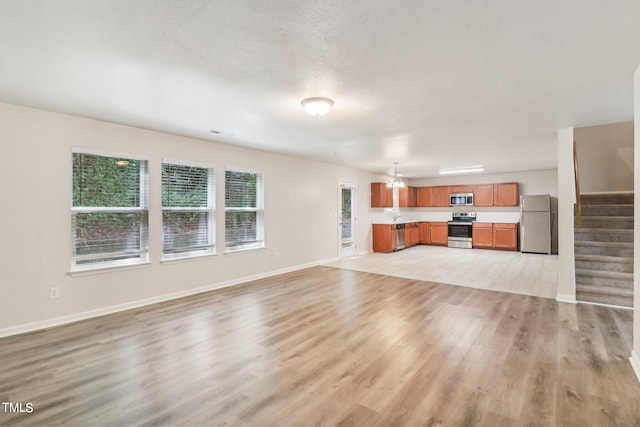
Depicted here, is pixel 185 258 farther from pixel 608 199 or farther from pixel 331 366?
pixel 608 199

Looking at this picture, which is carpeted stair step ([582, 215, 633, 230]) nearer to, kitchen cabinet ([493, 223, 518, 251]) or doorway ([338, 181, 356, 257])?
kitchen cabinet ([493, 223, 518, 251])

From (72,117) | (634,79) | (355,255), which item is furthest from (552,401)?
(355,255)

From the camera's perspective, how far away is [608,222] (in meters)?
4.77

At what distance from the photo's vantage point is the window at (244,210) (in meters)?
5.32

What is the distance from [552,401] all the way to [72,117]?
5.38 m

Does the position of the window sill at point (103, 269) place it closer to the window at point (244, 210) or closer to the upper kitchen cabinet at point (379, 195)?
the window at point (244, 210)

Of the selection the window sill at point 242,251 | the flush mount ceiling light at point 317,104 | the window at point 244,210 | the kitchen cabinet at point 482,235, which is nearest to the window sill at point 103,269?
the window sill at point 242,251

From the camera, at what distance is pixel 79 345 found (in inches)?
115

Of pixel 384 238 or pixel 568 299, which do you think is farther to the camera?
pixel 384 238

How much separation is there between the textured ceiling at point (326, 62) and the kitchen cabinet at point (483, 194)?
5716 millimetres

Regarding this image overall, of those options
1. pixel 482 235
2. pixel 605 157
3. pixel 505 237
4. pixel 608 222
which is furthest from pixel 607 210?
pixel 482 235

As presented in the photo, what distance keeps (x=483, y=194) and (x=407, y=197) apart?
232 centimetres

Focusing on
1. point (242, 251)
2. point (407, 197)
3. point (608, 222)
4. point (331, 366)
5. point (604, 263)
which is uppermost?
point (407, 197)

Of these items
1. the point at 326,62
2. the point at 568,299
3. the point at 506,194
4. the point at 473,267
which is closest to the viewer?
the point at 326,62
